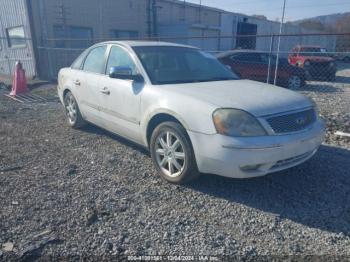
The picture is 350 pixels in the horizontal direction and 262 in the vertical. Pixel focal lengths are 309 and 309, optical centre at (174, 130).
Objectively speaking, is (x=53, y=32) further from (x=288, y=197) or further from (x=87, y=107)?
(x=288, y=197)

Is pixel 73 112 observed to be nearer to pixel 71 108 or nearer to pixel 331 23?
pixel 71 108

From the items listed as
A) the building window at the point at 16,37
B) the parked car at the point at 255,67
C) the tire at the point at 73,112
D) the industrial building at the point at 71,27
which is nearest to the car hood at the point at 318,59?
the parked car at the point at 255,67

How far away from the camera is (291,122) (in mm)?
3318

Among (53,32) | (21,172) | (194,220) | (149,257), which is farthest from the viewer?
(53,32)

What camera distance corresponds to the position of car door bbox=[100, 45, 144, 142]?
4.04m

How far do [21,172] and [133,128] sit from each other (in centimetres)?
159

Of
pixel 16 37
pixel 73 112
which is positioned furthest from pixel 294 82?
pixel 16 37

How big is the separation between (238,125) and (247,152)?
28 centimetres

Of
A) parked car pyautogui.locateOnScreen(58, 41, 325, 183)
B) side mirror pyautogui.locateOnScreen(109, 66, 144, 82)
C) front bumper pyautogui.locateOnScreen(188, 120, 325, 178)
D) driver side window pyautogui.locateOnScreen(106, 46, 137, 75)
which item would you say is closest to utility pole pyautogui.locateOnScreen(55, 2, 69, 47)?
parked car pyautogui.locateOnScreen(58, 41, 325, 183)

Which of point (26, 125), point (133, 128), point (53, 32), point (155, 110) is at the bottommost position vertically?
point (26, 125)

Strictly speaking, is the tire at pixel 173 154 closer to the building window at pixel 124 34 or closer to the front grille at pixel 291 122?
the front grille at pixel 291 122

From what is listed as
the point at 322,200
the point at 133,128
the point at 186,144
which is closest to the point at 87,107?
the point at 133,128

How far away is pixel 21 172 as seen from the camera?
161 inches

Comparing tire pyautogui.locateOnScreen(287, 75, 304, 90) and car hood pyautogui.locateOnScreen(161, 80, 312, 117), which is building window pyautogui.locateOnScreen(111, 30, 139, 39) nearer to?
tire pyautogui.locateOnScreen(287, 75, 304, 90)
